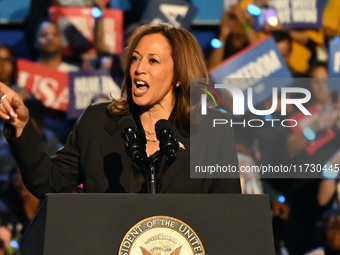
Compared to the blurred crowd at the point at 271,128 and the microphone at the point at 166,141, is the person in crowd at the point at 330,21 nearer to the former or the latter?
the blurred crowd at the point at 271,128

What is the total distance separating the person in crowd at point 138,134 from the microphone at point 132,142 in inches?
1.2

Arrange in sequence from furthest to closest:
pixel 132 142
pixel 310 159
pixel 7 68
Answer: pixel 310 159
pixel 7 68
pixel 132 142

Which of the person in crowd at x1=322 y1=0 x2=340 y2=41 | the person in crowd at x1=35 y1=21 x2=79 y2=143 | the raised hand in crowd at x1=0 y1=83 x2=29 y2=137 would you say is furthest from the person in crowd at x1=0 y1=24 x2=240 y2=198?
the person in crowd at x1=322 y1=0 x2=340 y2=41

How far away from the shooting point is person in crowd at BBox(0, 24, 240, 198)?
2.04 m

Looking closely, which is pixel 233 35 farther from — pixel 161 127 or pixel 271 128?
pixel 161 127

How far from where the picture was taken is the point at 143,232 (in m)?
1.67

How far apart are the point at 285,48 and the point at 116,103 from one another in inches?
111

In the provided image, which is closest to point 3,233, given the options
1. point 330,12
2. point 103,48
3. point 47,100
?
point 47,100

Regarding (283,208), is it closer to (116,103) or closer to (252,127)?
(252,127)

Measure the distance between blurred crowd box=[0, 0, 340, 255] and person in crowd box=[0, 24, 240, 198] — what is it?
84.9 inches

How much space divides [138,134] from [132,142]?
6 cm

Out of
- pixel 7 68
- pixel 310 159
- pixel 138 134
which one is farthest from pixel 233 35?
pixel 138 134

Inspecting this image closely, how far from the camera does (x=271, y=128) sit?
4.61 m

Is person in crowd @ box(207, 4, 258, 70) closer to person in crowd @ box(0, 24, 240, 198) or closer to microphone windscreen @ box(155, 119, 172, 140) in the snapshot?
person in crowd @ box(0, 24, 240, 198)
